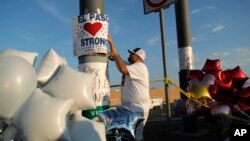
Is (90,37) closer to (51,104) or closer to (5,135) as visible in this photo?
(51,104)

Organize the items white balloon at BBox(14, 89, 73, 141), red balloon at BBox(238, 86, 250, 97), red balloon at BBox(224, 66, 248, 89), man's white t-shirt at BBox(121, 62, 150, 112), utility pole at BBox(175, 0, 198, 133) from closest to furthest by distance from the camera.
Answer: white balloon at BBox(14, 89, 73, 141) → red balloon at BBox(238, 86, 250, 97) → red balloon at BBox(224, 66, 248, 89) → man's white t-shirt at BBox(121, 62, 150, 112) → utility pole at BBox(175, 0, 198, 133)

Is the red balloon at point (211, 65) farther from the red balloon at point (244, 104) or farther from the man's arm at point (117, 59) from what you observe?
the man's arm at point (117, 59)

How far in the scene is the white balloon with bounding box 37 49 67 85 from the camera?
12.8ft

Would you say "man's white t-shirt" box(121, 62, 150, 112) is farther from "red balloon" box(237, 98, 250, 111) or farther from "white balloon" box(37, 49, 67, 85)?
"red balloon" box(237, 98, 250, 111)

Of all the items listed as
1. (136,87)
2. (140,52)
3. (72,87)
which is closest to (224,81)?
(136,87)

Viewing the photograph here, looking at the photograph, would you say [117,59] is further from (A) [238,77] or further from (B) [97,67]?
(A) [238,77]

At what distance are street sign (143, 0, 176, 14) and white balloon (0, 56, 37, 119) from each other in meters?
2.75

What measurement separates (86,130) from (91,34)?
1.46m

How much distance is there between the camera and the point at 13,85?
3.34 meters

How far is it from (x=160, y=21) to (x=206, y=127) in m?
4.29

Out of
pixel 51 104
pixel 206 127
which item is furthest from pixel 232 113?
pixel 206 127

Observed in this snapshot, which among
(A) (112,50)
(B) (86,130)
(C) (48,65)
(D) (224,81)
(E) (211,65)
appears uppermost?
(A) (112,50)

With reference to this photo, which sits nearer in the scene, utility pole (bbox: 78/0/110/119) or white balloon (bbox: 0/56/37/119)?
white balloon (bbox: 0/56/37/119)

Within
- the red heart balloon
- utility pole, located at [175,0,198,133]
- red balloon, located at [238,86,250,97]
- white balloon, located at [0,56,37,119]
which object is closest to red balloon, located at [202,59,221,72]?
red balloon, located at [238,86,250,97]
